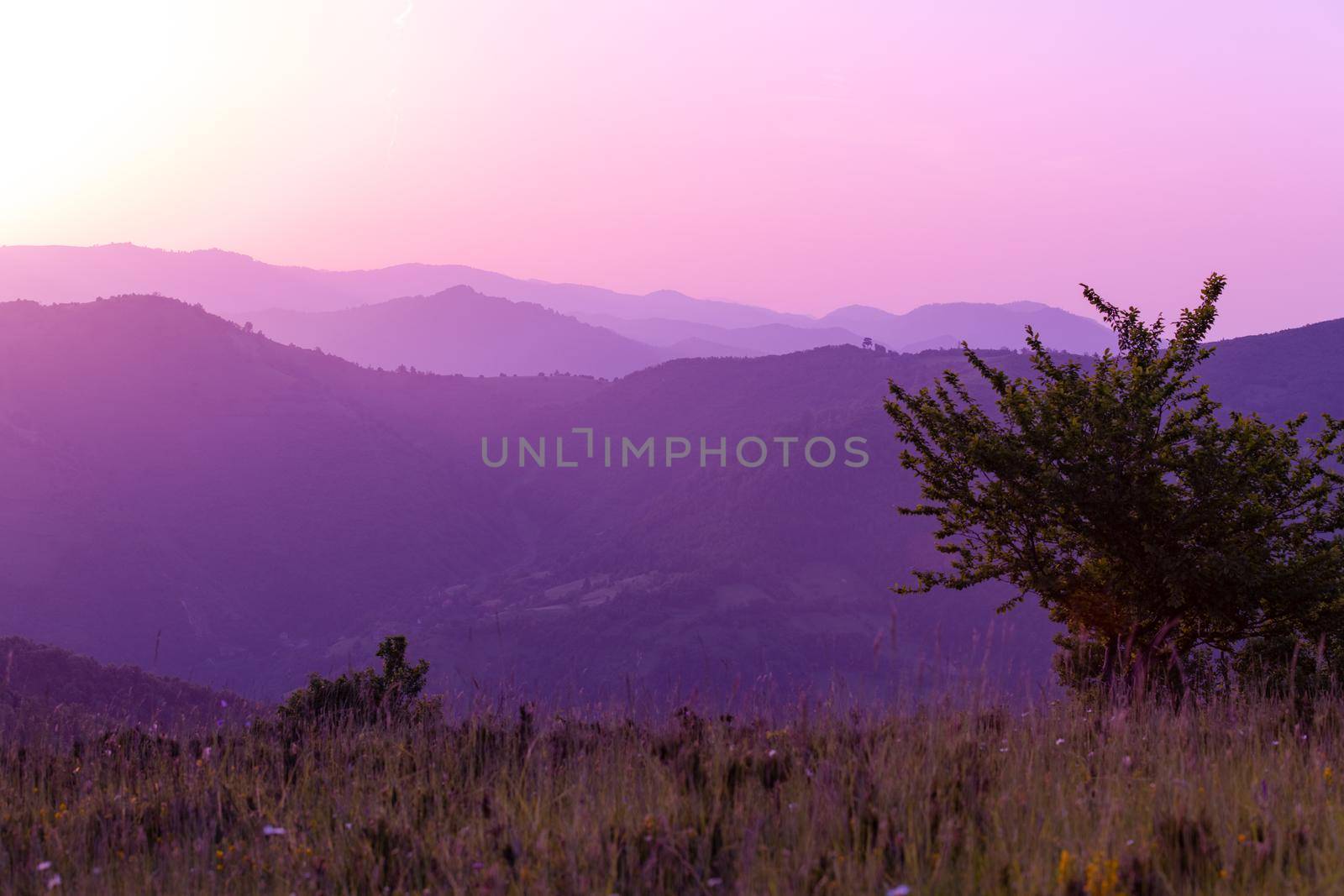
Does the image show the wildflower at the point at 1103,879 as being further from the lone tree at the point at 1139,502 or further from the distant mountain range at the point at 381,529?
the distant mountain range at the point at 381,529

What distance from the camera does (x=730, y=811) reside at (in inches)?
190

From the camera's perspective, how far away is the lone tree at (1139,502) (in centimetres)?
1362

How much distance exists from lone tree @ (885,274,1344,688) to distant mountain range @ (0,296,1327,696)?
347ft

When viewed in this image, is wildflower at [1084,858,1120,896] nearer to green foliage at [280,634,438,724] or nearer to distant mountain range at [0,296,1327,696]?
green foliage at [280,634,438,724]

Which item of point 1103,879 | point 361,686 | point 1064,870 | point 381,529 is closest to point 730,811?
point 1064,870

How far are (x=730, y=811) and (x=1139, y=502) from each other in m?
10.6

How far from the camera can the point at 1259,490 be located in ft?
46.6

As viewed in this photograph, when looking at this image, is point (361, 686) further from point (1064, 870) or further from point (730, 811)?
point (1064, 870)

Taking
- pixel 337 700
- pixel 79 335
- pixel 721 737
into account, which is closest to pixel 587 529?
pixel 79 335

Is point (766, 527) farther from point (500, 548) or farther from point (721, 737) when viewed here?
point (721, 737)

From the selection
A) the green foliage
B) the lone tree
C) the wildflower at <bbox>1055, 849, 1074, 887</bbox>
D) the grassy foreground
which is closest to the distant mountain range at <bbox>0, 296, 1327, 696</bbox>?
the green foliage

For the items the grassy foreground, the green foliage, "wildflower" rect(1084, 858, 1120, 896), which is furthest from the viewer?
the green foliage

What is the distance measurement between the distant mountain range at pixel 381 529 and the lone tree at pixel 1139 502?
10577cm

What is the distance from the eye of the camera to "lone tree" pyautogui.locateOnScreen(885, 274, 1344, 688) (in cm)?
1362
